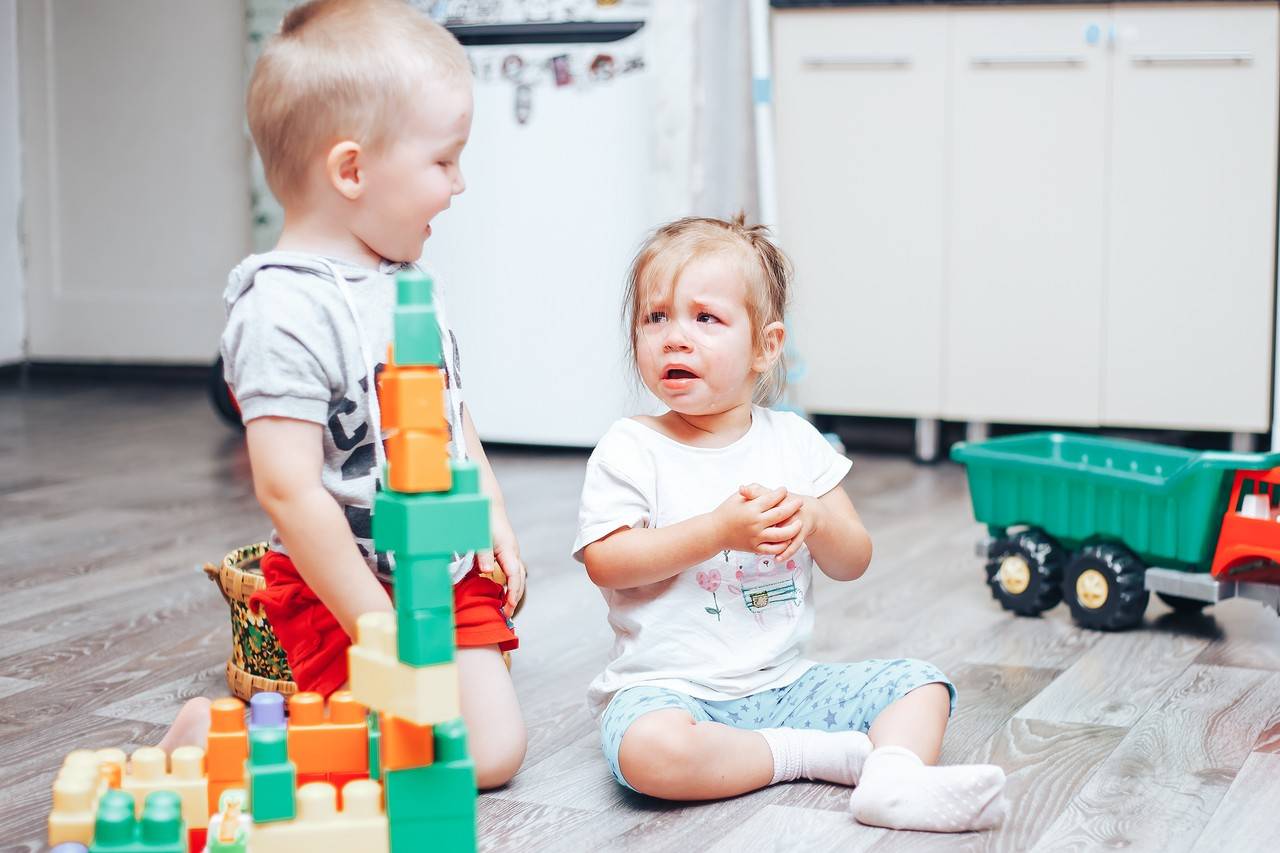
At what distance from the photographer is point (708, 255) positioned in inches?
49.6

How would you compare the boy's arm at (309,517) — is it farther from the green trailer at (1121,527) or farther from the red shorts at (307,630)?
the green trailer at (1121,527)

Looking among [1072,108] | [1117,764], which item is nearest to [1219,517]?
[1117,764]

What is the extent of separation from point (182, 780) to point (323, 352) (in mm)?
357

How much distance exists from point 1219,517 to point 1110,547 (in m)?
0.13

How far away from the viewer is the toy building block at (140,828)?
81cm

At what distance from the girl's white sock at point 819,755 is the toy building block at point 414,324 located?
0.54m

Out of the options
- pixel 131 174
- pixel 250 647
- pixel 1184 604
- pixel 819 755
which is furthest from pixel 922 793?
pixel 131 174

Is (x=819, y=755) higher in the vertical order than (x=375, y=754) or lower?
lower

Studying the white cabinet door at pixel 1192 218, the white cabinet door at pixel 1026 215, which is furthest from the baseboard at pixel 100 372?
the white cabinet door at pixel 1192 218

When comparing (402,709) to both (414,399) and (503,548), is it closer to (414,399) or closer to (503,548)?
(414,399)

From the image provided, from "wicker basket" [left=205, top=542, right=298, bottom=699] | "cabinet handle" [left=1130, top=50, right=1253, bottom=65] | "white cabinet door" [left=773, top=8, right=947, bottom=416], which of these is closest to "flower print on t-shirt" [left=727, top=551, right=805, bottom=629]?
"wicker basket" [left=205, top=542, right=298, bottom=699]

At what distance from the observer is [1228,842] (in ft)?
3.51

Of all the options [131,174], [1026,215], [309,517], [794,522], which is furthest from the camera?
[131,174]

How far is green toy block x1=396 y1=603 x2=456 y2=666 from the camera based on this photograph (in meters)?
0.77
